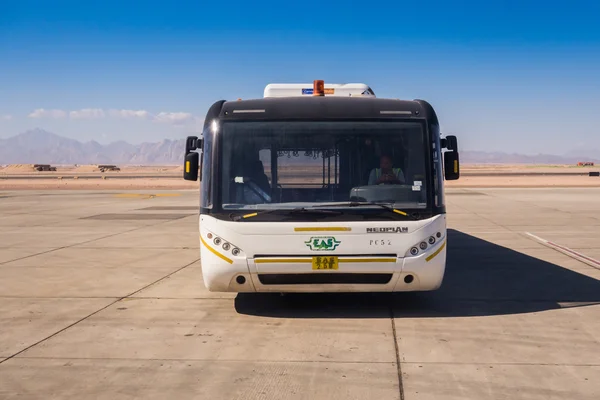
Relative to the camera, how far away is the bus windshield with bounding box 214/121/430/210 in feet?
25.3

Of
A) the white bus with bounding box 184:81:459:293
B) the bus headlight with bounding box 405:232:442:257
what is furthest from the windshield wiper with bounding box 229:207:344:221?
the bus headlight with bounding box 405:232:442:257

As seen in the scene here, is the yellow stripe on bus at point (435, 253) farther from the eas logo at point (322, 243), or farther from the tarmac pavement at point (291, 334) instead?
the eas logo at point (322, 243)

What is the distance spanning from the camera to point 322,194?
7777 millimetres

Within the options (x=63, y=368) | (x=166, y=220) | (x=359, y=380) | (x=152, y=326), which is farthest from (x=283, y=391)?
(x=166, y=220)

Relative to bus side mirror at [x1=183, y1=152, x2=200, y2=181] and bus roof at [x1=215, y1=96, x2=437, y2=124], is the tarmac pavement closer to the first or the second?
bus side mirror at [x1=183, y1=152, x2=200, y2=181]

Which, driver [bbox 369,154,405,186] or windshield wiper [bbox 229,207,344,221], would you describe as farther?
driver [bbox 369,154,405,186]

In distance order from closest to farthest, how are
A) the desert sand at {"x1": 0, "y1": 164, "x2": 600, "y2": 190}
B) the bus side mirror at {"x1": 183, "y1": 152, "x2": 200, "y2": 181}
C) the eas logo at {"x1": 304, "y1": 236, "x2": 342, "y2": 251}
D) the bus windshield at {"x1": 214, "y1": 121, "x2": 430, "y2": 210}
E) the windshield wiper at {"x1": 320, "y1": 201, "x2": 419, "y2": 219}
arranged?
1. the eas logo at {"x1": 304, "y1": 236, "x2": 342, "y2": 251}
2. the windshield wiper at {"x1": 320, "y1": 201, "x2": 419, "y2": 219}
3. the bus windshield at {"x1": 214, "y1": 121, "x2": 430, "y2": 210}
4. the bus side mirror at {"x1": 183, "y1": 152, "x2": 200, "y2": 181}
5. the desert sand at {"x1": 0, "y1": 164, "x2": 600, "y2": 190}

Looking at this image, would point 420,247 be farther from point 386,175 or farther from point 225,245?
point 225,245

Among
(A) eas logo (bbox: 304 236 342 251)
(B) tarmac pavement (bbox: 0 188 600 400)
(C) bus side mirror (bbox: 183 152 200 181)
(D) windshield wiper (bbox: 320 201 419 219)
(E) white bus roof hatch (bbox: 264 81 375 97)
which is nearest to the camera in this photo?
(B) tarmac pavement (bbox: 0 188 600 400)

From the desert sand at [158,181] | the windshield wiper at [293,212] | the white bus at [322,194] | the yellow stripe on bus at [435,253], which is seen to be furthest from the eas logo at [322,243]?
the desert sand at [158,181]

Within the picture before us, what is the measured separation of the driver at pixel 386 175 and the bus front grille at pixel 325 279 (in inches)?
43.1

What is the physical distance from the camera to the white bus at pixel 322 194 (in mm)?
7430

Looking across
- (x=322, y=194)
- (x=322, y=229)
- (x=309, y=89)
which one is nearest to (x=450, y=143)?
(x=322, y=194)

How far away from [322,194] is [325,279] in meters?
1.00
